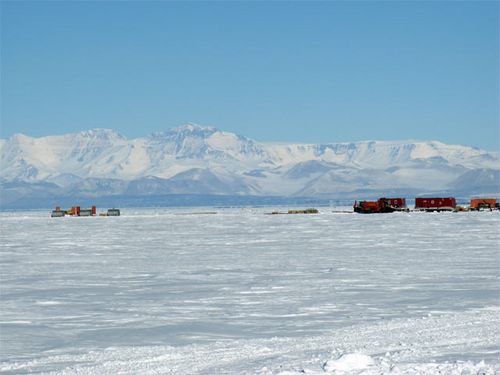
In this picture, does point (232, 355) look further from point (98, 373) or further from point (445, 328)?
point (445, 328)

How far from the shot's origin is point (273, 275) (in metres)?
20.7

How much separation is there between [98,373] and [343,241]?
25.3 meters

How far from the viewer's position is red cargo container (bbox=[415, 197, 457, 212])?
88.3 metres

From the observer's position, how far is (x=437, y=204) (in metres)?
90.1

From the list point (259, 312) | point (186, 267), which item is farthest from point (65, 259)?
point (259, 312)

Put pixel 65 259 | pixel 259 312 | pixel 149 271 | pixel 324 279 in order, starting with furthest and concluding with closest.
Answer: pixel 65 259 → pixel 149 271 → pixel 324 279 → pixel 259 312

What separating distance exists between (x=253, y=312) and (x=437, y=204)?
258ft

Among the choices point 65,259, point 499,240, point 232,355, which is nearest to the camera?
point 232,355

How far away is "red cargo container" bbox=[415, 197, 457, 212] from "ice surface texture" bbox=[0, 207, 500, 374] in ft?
202

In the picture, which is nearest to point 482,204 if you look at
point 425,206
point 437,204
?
point 437,204

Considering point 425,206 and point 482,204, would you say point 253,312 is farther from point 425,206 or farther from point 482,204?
point 482,204

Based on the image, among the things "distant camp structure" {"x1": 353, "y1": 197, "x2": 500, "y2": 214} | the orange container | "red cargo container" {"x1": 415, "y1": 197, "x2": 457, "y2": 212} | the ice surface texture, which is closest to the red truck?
"distant camp structure" {"x1": 353, "y1": 197, "x2": 500, "y2": 214}

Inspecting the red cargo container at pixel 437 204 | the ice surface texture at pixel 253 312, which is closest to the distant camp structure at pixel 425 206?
the red cargo container at pixel 437 204

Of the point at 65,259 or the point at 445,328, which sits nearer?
the point at 445,328
